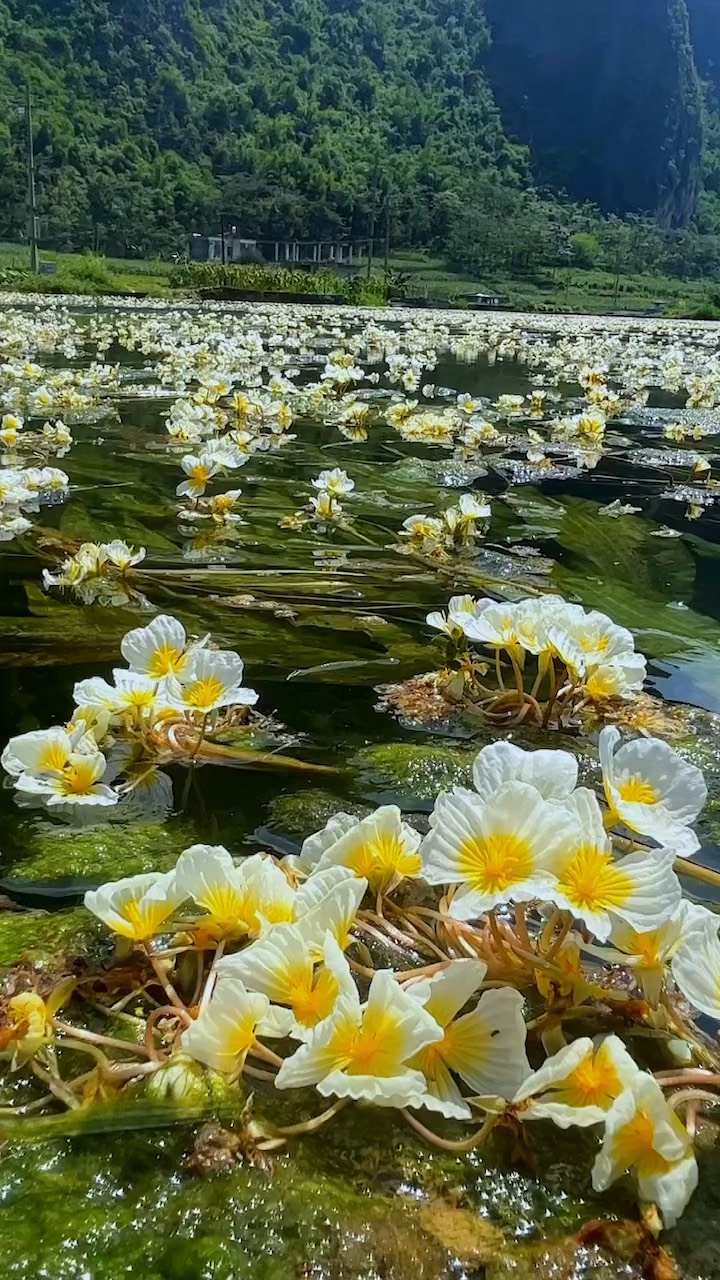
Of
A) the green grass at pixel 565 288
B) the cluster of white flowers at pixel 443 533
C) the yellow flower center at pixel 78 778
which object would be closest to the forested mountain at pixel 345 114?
the green grass at pixel 565 288

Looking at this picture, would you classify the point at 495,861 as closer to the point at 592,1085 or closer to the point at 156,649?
the point at 592,1085

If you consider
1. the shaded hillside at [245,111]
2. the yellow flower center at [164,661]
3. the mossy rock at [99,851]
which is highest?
the shaded hillside at [245,111]

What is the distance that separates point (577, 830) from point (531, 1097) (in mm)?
294

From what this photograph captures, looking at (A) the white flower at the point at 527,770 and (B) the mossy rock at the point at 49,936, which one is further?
(B) the mossy rock at the point at 49,936

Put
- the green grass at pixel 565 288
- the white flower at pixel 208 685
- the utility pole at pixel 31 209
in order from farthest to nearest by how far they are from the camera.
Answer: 1. the green grass at pixel 565 288
2. the utility pole at pixel 31 209
3. the white flower at pixel 208 685

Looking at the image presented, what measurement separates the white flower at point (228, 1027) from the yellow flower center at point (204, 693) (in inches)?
32.3

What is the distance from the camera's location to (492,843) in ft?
3.48

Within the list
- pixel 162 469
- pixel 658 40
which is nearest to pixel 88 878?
pixel 162 469

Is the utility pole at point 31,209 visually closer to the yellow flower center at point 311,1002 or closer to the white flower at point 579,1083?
the yellow flower center at point 311,1002

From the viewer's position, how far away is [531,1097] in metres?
1.00

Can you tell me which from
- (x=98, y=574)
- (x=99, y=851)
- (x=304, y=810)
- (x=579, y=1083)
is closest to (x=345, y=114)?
(x=98, y=574)

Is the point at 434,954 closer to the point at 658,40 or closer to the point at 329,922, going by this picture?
the point at 329,922

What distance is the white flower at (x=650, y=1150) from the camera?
0.89m

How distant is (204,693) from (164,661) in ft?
0.39
